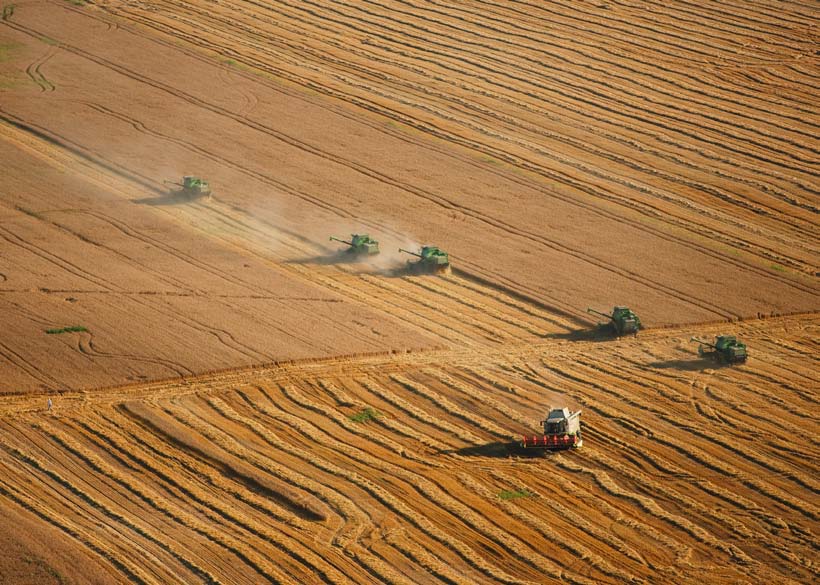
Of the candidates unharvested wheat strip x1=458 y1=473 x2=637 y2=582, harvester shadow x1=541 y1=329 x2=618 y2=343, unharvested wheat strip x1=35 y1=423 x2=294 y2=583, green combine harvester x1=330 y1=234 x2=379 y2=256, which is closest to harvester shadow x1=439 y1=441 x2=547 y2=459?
unharvested wheat strip x1=458 y1=473 x2=637 y2=582

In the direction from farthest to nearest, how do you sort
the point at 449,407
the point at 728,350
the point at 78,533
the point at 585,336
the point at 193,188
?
the point at 193,188, the point at 585,336, the point at 728,350, the point at 449,407, the point at 78,533

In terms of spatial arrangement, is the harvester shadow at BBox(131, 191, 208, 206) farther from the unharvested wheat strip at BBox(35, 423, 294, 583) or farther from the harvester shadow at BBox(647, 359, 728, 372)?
the harvester shadow at BBox(647, 359, 728, 372)

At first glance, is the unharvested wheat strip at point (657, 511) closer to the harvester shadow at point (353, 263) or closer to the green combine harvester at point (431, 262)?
the green combine harvester at point (431, 262)

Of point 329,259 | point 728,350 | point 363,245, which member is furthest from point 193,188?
point 728,350

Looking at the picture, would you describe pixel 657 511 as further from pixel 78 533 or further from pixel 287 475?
pixel 78 533

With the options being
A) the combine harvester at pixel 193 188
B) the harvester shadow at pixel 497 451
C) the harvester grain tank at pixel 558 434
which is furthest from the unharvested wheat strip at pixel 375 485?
the combine harvester at pixel 193 188

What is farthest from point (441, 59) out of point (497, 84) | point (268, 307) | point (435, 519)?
point (435, 519)

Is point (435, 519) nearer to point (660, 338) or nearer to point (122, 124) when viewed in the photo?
point (660, 338)
